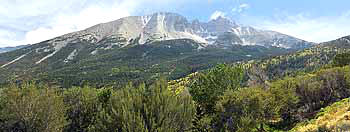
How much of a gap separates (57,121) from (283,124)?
32167mm

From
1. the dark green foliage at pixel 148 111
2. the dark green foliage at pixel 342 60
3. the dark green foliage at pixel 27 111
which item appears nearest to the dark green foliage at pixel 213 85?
the dark green foliage at pixel 148 111

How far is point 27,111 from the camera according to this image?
2745 cm

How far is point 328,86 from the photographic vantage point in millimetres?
46031

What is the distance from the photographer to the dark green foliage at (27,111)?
27281 mm

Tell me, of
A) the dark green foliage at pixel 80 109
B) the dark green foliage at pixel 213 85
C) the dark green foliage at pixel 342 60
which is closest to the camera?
the dark green foliage at pixel 80 109

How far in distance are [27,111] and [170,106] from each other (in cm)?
1506

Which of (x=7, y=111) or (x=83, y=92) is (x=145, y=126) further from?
(x=83, y=92)

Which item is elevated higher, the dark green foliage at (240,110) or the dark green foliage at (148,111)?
the dark green foliage at (148,111)

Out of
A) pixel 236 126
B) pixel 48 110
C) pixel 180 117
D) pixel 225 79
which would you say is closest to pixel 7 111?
pixel 48 110

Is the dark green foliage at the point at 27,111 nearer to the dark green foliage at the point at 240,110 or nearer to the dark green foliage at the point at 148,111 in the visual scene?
the dark green foliage at the point at 148,111

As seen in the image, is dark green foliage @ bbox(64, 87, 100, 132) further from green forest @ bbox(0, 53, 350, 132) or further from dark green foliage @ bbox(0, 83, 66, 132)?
→ dark green foliage @ bbox(0, 83, 66, 132)

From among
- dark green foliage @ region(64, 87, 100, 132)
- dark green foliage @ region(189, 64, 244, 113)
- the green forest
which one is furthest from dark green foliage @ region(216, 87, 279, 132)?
dark green foliage @ region(64, 87, 100, 132)

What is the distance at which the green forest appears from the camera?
86.7 ft

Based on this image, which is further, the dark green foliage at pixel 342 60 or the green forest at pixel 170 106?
the dark green foliage at pixel 342 60
